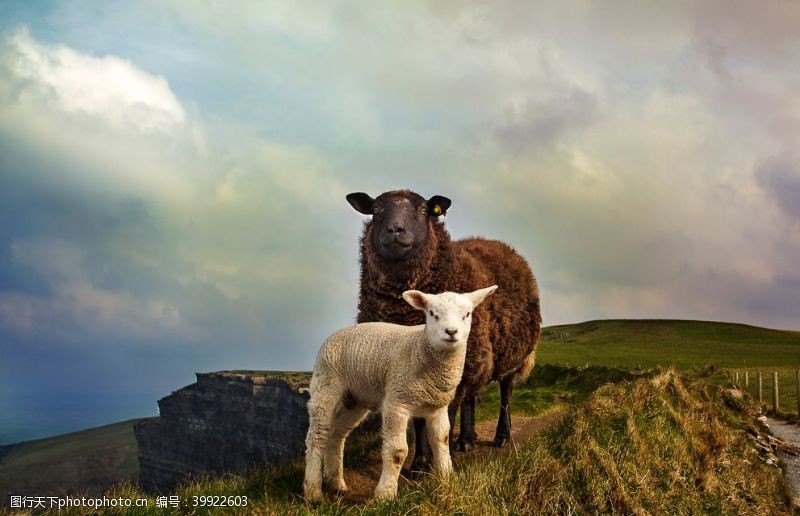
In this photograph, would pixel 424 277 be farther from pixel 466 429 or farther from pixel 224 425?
pixel 224 425

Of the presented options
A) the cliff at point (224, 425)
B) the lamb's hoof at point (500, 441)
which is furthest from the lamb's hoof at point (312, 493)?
the cliff at point (224, 425)

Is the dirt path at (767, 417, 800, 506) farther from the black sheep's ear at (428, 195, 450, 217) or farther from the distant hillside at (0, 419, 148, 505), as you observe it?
the distant hillside at (0, 419, 148, 505)

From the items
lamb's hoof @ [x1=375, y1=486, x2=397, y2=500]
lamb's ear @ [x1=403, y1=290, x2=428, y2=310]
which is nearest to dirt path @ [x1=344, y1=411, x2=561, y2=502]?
lamb's hoof @ [x1=375, y1=486, x2=397, y2=500]

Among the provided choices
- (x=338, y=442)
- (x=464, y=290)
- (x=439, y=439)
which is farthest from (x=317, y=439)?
(x=464, y=290)

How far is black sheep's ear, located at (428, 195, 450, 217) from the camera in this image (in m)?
9.94

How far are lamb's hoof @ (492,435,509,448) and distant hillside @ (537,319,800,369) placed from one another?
69.0 feet

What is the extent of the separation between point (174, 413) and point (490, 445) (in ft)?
362

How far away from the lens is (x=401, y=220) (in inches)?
358

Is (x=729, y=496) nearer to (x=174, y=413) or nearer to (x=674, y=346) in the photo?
(x=674, y=346)

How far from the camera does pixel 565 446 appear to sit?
9.09 m

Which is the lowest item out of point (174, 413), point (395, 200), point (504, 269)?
point (174, 413)

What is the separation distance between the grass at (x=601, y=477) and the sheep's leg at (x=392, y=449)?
20 cm

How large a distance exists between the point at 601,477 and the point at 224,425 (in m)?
97.1

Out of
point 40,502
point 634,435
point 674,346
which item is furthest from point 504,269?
point 674,346
